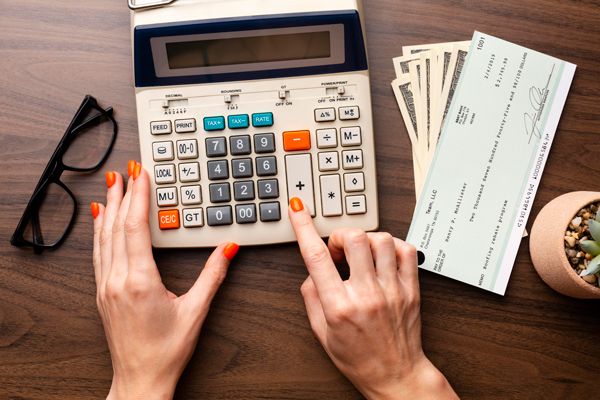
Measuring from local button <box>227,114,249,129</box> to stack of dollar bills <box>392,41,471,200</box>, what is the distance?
0.91 feet

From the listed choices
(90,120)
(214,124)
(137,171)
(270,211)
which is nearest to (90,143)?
(90,120)

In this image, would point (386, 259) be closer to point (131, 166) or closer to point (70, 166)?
point (131, 166)

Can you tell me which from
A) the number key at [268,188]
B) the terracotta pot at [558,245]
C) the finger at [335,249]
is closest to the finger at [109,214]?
the number key at [268,188]

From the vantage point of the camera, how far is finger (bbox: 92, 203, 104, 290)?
0.66m

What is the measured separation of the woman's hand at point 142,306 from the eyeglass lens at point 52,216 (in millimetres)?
111

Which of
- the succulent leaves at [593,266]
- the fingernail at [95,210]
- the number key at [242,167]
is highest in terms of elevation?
the number key at [242,167]

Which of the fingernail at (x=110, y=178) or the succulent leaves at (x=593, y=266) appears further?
the fingernail at (x=110, y=178)

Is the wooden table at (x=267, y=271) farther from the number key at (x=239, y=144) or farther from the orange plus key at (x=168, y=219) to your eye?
the number key at (x=239, y=144)

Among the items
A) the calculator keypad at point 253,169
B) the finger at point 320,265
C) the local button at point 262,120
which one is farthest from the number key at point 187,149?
the finger at point 320,265

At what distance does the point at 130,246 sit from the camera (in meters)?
0.61

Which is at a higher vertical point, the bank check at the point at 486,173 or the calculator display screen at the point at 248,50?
the calculator display screen at the point at 248,50

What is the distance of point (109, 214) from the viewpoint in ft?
2.18

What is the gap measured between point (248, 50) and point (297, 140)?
0.56ft

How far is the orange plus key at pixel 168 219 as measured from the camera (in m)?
0.64
